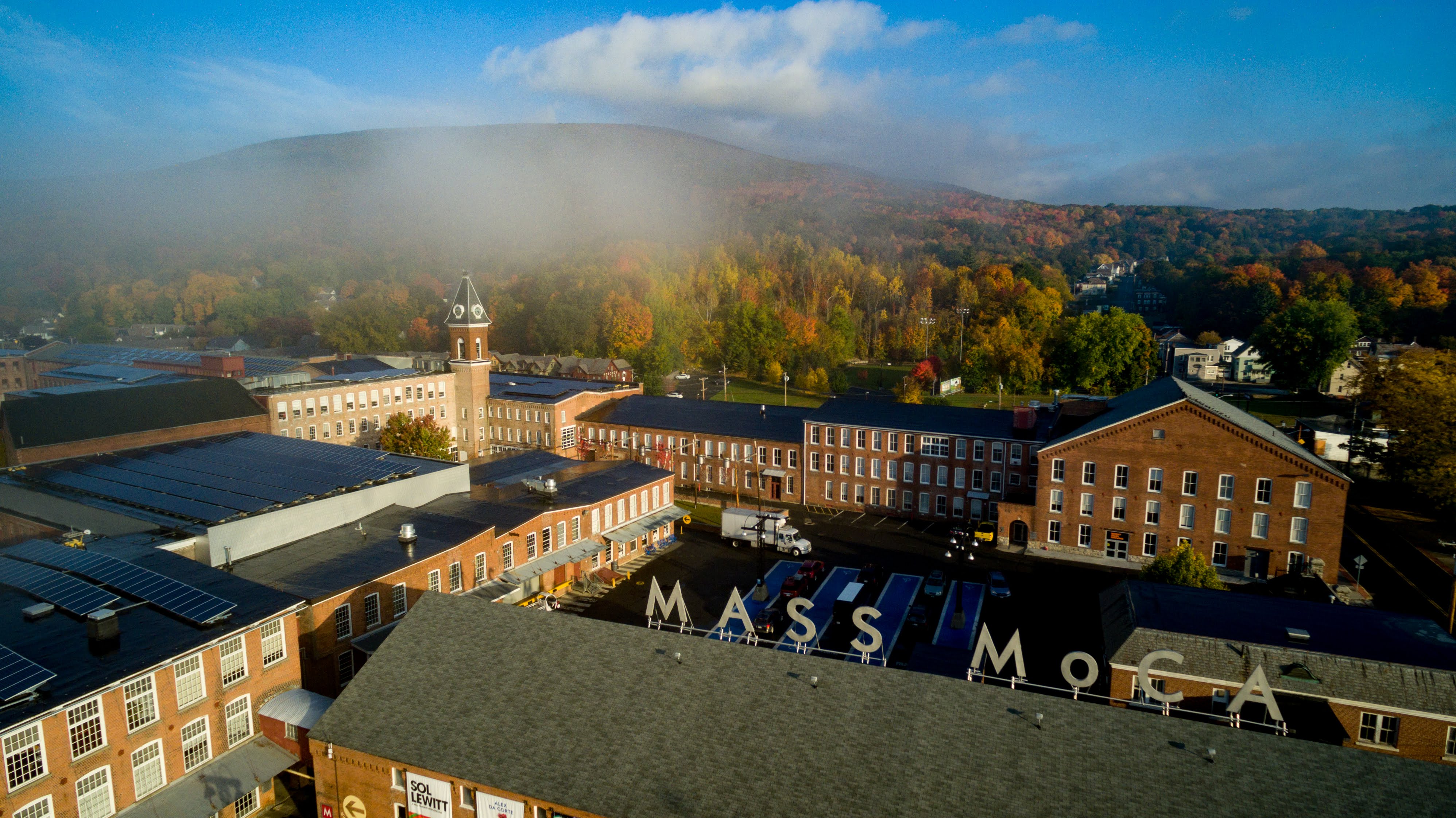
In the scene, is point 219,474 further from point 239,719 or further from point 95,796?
point 95,796

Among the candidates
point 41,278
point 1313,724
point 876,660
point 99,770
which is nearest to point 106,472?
point 99,770

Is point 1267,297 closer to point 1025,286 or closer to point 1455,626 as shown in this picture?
point 1025,286

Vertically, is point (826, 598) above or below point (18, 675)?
below

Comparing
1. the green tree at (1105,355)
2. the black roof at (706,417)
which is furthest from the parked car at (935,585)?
the green tree at (1105,355)

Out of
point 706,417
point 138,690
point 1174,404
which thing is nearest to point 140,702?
point 138,690

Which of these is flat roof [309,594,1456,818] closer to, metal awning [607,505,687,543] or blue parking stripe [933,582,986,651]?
blue parking stripe [933,582,986,651]

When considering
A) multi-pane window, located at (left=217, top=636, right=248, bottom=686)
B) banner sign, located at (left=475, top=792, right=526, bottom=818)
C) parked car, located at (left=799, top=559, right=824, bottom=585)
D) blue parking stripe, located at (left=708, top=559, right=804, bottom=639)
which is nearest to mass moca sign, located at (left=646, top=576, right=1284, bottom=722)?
banner sign, located at (left=475, top=792, right=526, bottom=818)
